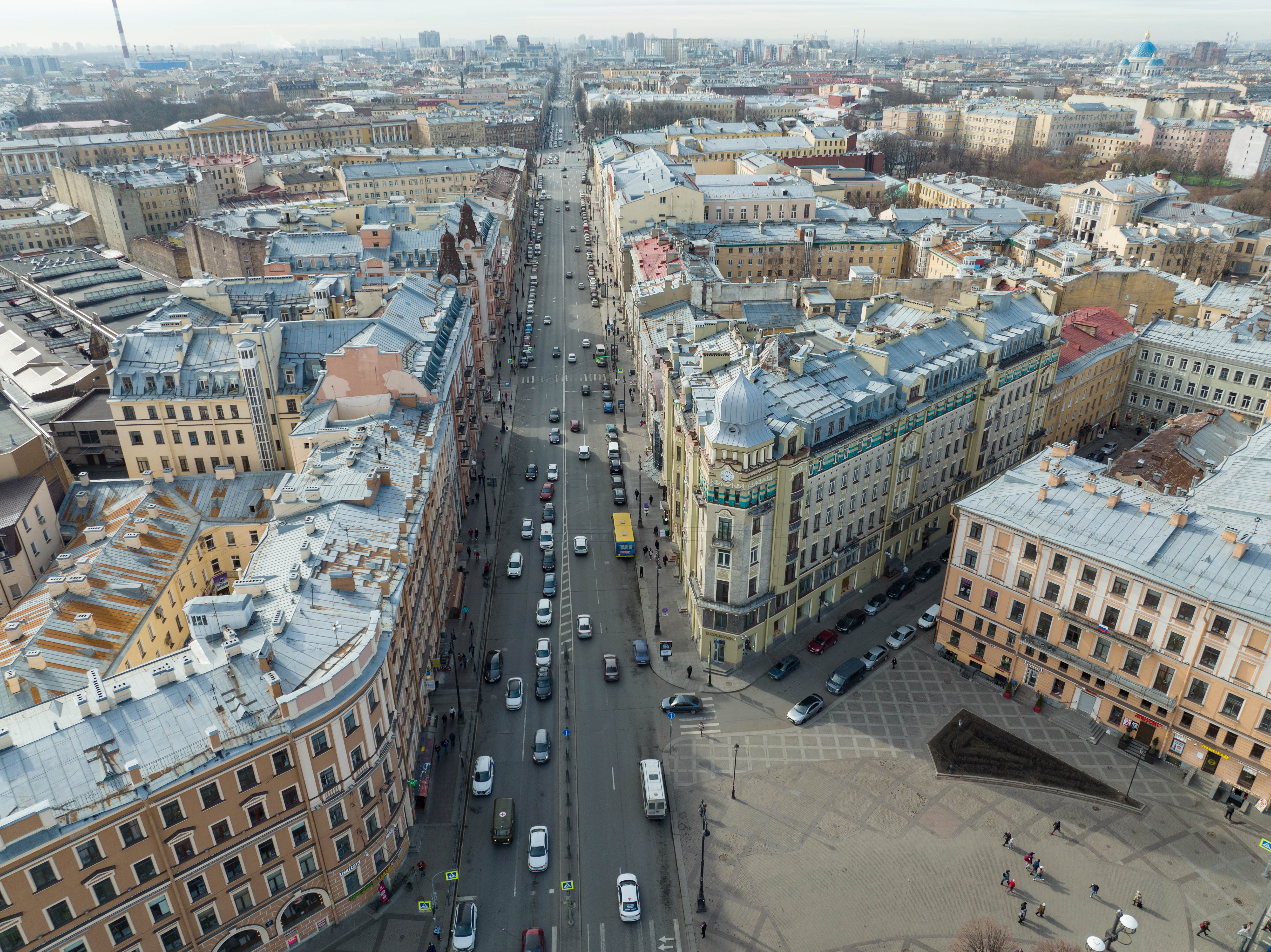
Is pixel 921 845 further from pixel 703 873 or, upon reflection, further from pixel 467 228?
pixel 467 228

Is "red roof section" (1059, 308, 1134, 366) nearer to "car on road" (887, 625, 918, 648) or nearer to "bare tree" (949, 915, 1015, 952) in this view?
"car on road" (887, 625, 918, 648)

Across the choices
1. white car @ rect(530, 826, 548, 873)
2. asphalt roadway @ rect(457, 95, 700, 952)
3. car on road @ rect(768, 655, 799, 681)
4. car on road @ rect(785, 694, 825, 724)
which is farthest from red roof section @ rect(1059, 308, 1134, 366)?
white car @ rect(530, 826, 548, 873)

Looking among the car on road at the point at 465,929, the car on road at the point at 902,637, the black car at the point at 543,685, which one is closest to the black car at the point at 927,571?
the car on road at the point at 902,637

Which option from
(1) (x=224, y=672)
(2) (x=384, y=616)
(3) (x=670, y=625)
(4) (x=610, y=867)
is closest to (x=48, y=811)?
(1) (x=224, y=672)

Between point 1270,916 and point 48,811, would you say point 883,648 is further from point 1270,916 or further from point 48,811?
point 48,811

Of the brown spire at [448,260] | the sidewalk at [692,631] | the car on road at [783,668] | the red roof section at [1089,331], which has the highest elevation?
the brown spire at [448,260]

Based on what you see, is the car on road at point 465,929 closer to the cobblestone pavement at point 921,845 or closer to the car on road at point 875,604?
the cobblestone pavement at point 921,845
